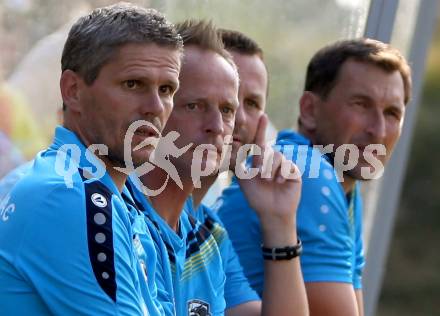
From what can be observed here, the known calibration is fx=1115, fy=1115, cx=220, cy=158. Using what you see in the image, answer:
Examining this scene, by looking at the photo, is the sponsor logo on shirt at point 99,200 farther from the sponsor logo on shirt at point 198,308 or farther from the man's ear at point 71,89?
the sponsor logo on shirt at point 198,308

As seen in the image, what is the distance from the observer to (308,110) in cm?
388

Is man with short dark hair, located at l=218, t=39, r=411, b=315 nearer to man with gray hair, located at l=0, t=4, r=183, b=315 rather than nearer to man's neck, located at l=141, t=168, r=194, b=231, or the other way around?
Answer: man's neck, located at l=141, t=168, r=194, b=231

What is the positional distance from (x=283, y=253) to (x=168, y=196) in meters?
0.42

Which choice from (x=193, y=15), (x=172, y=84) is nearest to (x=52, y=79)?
(x=193, y=15)

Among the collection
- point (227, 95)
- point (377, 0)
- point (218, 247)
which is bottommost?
point (218, 247)

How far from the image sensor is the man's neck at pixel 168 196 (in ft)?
9.56

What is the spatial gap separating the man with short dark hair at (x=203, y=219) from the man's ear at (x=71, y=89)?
363 millimetres

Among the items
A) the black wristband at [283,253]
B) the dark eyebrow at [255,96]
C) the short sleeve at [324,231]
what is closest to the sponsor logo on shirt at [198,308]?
the black wristband at [283,253]

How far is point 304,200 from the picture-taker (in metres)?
3.45

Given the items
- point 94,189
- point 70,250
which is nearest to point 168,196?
point 94,189

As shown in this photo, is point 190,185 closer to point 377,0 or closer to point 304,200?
point 304,200

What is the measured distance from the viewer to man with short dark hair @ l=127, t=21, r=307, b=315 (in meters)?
2.91

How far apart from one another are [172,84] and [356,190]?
1.39 metres

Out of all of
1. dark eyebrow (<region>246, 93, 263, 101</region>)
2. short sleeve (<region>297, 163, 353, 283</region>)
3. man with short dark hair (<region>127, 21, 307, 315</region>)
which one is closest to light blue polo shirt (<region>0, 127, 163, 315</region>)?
man with short dark hair (<region>127, 21, 307, 315</region>)
